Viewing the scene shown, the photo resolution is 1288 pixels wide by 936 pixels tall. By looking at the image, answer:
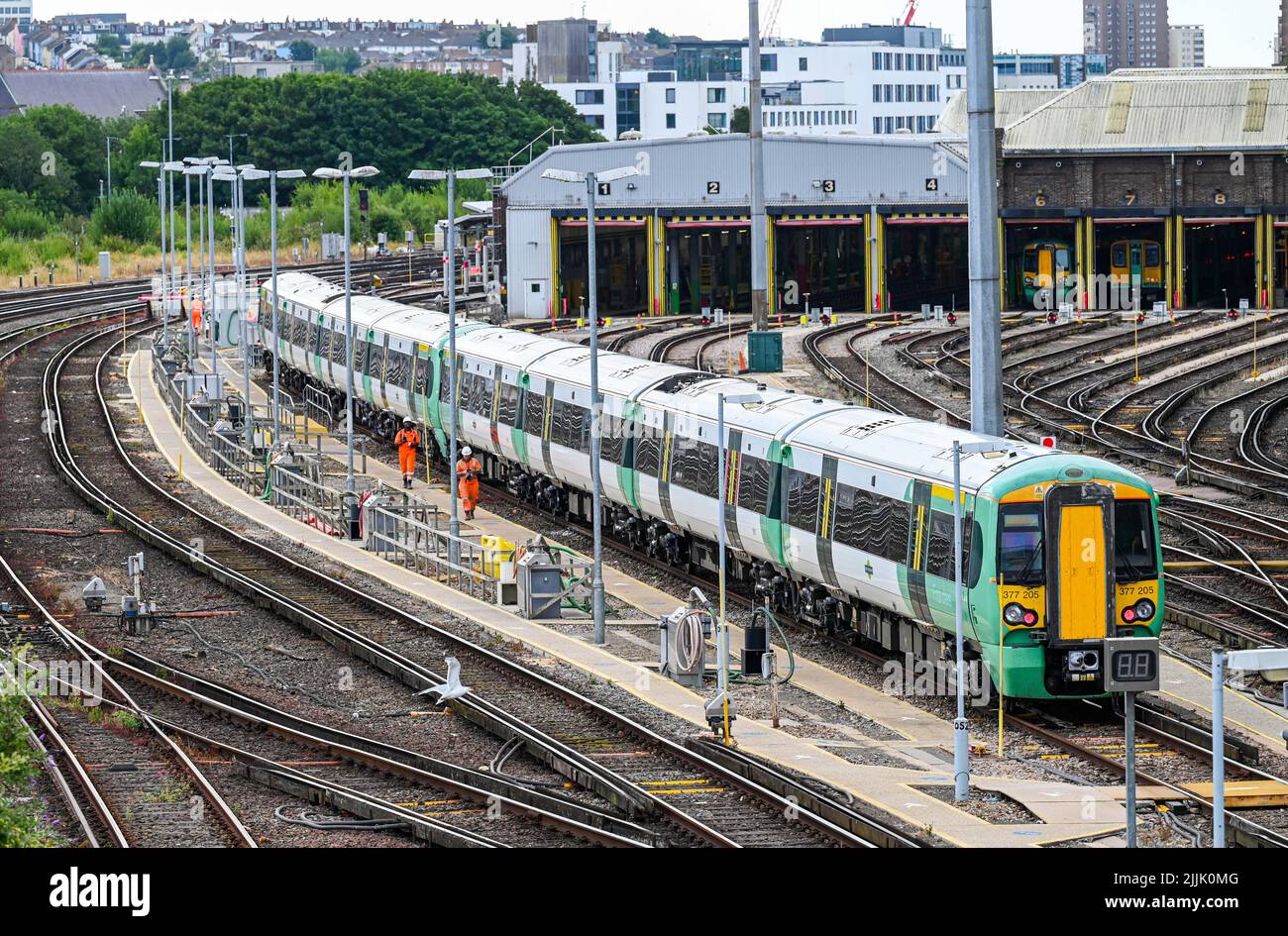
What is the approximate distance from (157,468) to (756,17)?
2243 centimetres

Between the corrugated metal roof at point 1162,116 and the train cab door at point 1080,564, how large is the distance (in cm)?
5907

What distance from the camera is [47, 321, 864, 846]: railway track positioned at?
63.2 feet

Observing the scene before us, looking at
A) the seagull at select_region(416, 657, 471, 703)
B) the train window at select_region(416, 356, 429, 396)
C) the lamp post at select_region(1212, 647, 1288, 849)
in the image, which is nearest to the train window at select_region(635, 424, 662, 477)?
the seagull at select_region(416, 657, 471, 703)

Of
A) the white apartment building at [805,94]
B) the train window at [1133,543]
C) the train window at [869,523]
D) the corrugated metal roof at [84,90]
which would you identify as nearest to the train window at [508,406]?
the train window at [869,523]

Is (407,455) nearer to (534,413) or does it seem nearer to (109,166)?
(534,413)

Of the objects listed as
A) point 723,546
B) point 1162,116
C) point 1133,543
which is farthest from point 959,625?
point 1162,116

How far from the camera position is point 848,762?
21750 millimetres

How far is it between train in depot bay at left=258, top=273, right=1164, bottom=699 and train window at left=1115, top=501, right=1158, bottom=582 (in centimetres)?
2

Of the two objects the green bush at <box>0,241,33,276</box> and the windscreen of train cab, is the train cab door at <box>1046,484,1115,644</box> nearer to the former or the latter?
the windscreen of train cab

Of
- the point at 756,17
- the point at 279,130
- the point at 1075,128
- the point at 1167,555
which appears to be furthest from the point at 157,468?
the point at 279,130

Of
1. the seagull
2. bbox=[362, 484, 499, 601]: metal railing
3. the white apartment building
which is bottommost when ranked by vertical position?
the seagull

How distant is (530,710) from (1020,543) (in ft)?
21.2

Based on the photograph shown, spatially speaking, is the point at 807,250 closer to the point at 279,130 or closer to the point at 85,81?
the point at 279,130

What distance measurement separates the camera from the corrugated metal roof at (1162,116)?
260 ft
